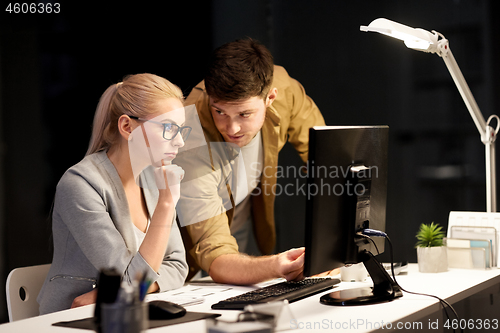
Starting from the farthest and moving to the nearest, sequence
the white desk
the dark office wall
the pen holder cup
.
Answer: the dark office wall, the white desk, the pen holder cup

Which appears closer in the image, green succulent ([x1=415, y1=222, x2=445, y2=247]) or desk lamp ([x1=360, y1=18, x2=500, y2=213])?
desk lamp ([x1=360, y1=18, x2=500, y2=213])

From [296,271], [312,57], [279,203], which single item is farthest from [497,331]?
[312,57]

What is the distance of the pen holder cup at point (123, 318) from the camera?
79cm

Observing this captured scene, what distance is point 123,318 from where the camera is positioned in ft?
2.59

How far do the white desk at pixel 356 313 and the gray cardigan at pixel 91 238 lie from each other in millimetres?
150

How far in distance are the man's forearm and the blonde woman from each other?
114 mm

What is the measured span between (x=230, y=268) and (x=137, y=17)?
147 centimetres

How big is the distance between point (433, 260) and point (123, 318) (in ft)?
3.94

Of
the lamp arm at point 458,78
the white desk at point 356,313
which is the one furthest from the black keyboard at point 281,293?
the lamp arm at point 458,78

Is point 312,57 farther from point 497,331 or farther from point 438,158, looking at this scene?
point 497,331

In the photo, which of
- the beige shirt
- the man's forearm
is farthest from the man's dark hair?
the man's forearm

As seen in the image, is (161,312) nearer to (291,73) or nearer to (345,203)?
(345,203)

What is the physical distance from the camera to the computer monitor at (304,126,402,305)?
1.15 m

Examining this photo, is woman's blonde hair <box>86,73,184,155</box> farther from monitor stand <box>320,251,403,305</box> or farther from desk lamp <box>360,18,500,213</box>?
monitor stand <box>320,251,403,305</box>
